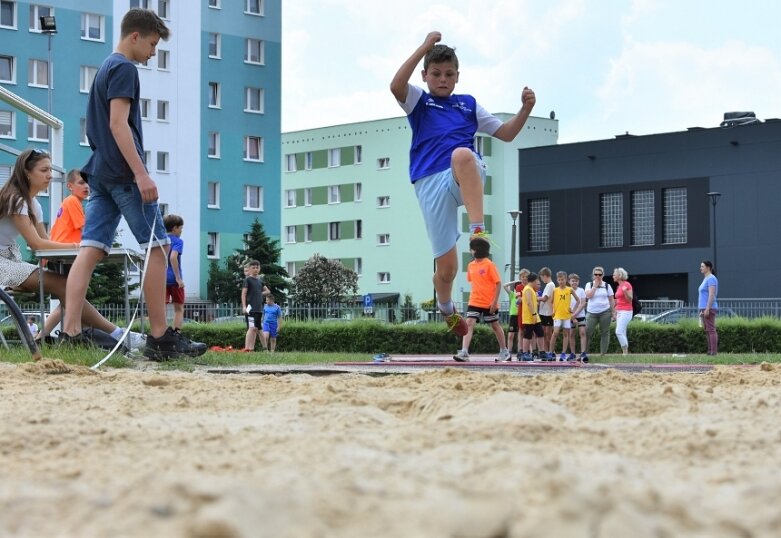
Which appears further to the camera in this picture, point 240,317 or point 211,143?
point 211,143

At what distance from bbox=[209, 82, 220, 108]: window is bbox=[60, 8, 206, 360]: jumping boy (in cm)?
5219

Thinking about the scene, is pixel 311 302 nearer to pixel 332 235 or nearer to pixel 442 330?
pixel 332 235

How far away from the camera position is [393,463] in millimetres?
2904

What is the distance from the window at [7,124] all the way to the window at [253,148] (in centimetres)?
1268

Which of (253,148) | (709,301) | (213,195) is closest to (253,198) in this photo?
(213,195)

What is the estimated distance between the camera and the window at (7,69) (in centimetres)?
5359

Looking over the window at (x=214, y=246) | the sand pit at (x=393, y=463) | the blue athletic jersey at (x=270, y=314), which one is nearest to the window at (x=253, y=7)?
the window at (x=214, y=246)

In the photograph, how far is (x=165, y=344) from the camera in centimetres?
840

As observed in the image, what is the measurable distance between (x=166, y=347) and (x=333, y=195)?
253ft

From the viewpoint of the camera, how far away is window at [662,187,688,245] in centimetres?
5644

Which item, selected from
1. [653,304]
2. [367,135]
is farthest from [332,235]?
[653,304]

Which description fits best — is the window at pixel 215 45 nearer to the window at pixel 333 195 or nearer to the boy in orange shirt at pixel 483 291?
the window at pixel 333 195

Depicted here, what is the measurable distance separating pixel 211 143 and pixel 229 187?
2.47 m

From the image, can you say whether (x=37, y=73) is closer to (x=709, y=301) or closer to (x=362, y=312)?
(x=362, y=312)
